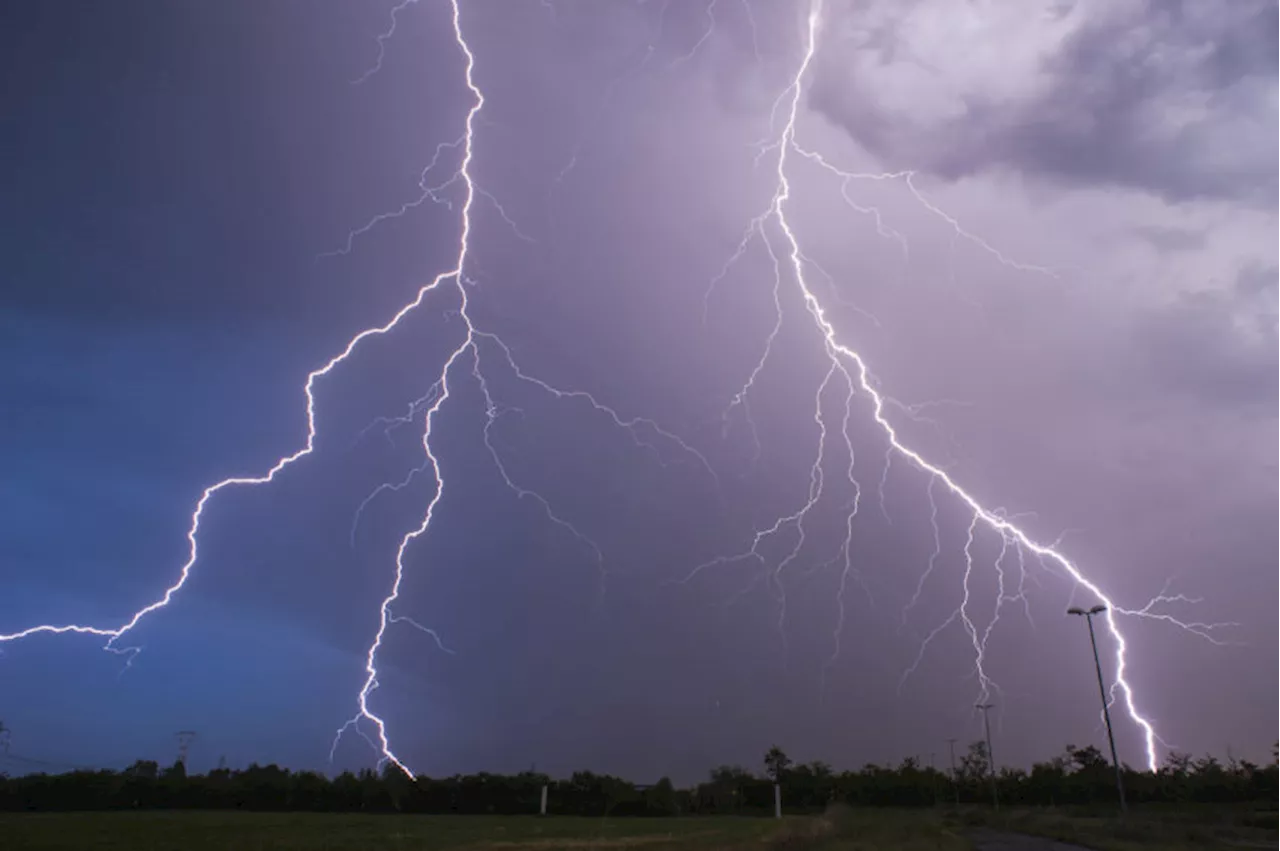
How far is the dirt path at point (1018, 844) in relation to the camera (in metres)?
19.9

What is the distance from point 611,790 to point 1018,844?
3131 cm

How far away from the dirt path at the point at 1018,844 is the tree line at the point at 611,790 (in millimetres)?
27239

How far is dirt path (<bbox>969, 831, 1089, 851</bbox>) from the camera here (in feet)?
65.2

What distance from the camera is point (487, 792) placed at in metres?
45.2

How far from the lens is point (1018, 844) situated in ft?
70.1

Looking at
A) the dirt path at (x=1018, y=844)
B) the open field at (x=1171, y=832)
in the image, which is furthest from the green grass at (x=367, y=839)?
the open field at (x=1171, y=832)

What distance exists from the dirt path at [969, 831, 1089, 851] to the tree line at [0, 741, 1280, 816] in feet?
89.4

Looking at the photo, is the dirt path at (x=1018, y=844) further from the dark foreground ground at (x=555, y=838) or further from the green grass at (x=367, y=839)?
the green grass at (x=367, y=839)

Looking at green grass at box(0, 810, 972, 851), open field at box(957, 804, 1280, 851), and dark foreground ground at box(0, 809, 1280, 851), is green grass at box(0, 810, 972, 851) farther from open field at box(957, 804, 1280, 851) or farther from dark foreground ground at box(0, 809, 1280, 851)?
open field at box(957, 804, 1280, 851)

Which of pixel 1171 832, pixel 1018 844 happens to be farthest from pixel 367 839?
pixel 1171 832

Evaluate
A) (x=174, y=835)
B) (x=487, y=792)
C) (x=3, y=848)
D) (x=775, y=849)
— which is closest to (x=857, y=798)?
(x=487, y=792)

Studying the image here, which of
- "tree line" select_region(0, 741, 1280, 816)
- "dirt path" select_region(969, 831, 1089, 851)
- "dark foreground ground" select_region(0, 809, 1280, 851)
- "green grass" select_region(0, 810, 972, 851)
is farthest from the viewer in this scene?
"tree line" select_region(0, 741, 1280, 816)

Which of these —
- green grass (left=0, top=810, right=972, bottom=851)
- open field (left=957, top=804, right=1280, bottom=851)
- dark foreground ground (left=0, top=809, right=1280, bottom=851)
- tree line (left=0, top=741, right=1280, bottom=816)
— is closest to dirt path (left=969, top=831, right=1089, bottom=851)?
dark foreground ground (left=0, top=809, right=1280, bottom=851)

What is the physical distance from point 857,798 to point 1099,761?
19840 mm
